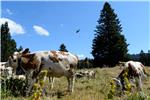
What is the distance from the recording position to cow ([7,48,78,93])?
51.3 ft

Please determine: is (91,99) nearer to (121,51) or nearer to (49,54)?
(49,54)

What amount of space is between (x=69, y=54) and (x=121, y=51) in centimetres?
5284

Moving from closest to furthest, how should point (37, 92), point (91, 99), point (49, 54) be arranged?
point (37, 92) < point (91, 99) < point (49, 54)

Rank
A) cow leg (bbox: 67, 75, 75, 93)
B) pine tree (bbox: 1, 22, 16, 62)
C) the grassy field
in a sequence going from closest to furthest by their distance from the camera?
the grassy field < cow leg (bbox: 67, 75, 75, 93) < pine tree (bbox: 1, 22, 16, 62)

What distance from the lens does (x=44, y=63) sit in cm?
1590

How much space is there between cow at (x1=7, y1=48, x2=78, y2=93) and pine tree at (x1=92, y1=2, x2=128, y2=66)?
50.5 meters

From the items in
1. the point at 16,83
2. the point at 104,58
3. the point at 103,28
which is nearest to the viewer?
the point at 16,83

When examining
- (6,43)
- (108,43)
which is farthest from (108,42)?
(6,43)

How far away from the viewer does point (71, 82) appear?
16609 mm

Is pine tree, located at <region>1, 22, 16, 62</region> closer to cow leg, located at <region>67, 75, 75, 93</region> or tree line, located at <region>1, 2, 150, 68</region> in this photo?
tree line, located at <region>1, 2, 150, 68</region>

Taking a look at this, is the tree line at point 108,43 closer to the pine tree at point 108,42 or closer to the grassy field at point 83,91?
the pine tree at point 108,42

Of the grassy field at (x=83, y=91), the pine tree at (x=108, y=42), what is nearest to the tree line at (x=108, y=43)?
the pine tree at (x=108, y=42)

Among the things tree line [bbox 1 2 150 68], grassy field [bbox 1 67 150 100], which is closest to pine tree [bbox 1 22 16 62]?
tree line [bbox 1 2 150 68]

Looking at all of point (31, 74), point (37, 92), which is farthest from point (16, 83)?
point (37, 92)
